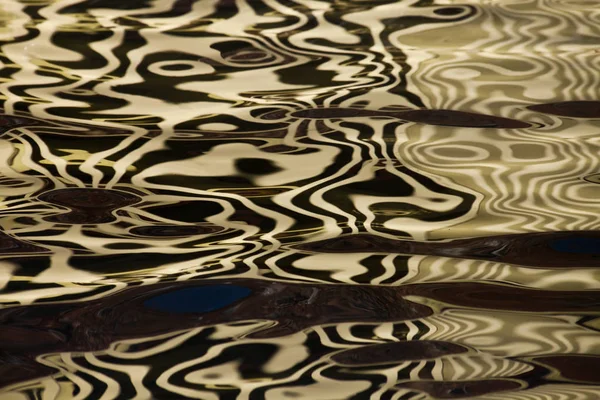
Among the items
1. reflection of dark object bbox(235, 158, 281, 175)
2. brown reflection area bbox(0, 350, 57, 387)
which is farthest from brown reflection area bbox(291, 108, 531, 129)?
brown reflection area bbox(0, 350, 57, 387)

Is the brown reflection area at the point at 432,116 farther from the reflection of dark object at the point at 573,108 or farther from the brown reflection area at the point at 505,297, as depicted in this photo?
the brown reflection area at the point at 505,297

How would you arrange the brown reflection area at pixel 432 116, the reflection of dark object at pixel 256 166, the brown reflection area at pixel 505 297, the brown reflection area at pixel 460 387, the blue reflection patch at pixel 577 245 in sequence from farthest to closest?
the brown reflection area at pixel 432 116 → the reflection of dark object at pixel 256 166 → the blue reflection patch at pixel 577 245 → the brown reflection area at pixel 505 297 → the brown reflection area at pixel 460 387

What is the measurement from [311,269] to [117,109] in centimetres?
55

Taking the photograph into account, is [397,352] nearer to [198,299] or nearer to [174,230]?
[198,299]

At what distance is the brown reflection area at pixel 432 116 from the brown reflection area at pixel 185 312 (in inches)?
18.0

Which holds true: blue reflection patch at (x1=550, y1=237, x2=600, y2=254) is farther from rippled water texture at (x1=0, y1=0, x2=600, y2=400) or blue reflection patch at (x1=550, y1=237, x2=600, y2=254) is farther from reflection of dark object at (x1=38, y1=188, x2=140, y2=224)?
reflection of dark object at (x1=38, y1=188, x2=140, y2=224)

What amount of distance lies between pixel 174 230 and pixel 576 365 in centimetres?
53

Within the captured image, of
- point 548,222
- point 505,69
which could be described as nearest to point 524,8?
point 505,69

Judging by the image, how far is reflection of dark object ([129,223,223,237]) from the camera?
1116 millimetres

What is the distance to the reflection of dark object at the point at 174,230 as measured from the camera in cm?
112

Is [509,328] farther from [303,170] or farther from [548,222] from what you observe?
[303,170]

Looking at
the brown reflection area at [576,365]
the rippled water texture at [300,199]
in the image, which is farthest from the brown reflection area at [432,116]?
the brown reflection area at [576,365]

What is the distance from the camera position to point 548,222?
1.14 metres

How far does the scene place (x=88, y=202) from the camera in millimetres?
1182
